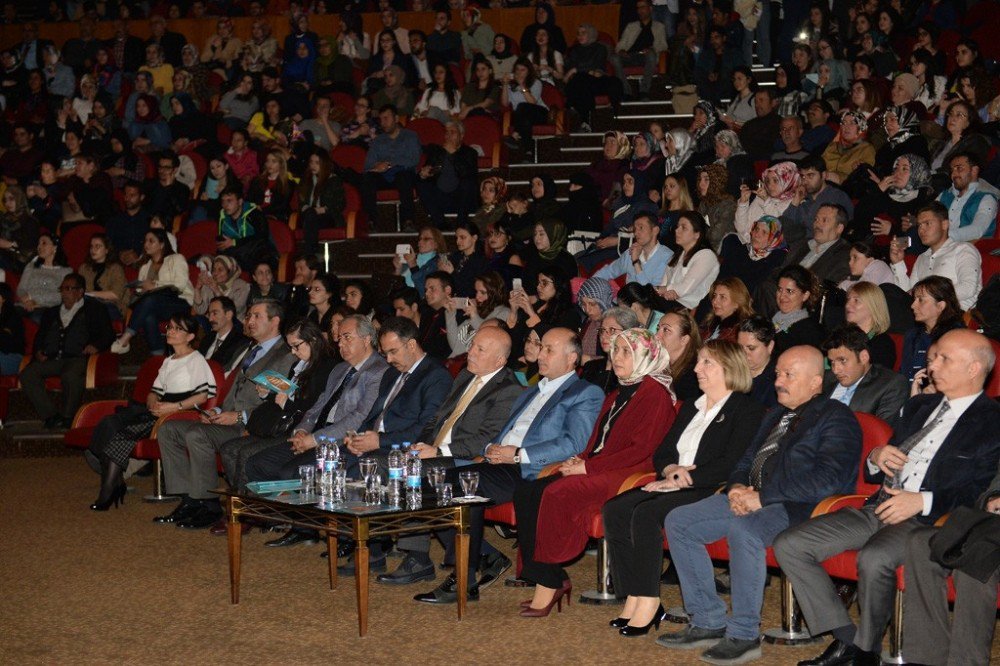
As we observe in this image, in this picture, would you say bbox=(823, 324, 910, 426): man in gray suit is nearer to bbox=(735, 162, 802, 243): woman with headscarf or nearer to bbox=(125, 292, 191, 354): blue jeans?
bbox=(735, 162, 802, 243): woman with headscarf

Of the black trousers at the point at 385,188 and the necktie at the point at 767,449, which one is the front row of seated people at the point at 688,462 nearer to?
the necktie at the point at 767,449

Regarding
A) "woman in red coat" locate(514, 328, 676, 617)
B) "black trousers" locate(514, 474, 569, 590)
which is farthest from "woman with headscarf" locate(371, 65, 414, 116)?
"black trousers" locate(514, 474, 569, 590)

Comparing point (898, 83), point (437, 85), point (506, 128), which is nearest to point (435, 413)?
point (898, 83)

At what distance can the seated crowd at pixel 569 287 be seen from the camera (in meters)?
4.64

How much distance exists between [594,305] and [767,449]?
2.69m

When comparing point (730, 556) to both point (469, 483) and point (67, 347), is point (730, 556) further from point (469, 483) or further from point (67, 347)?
point (67, 347)

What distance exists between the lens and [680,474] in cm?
496

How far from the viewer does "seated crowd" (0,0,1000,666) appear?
4641mm

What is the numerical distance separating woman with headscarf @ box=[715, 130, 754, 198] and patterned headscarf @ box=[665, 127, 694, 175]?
235 millimetres

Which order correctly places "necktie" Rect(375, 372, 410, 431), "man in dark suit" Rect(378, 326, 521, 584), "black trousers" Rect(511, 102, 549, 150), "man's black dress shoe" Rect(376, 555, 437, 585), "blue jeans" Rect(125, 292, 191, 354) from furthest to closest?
"black trousers" Rect(511, 102, 549, 150) < "blue jeans" Rect(125, 292, 191, 354) < "necktie" Rect(375, 372, 410, 431) < "man in dark suit" Rect(378, 326, 521, 584) < "man's black dress shoe" Rect(376, 555, 437, 585)

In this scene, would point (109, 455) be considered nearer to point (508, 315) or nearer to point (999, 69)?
point (508, 315)

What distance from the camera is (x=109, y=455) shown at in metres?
7.48

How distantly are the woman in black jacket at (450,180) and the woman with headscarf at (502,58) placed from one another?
6.30 ft

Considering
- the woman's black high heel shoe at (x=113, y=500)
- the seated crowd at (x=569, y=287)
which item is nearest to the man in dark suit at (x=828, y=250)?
the seated crowd at (x=569, y=287)
